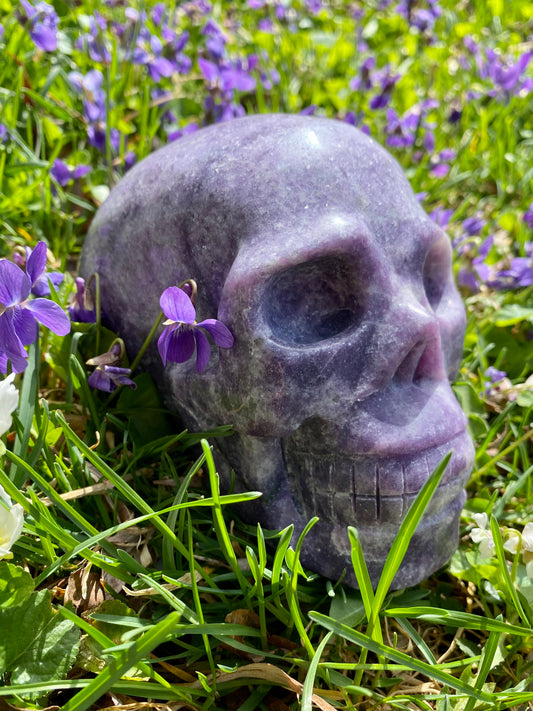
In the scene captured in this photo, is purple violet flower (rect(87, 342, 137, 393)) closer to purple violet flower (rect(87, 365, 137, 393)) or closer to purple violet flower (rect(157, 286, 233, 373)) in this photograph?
purple violet flower (rect(87, 365, 137, 393))

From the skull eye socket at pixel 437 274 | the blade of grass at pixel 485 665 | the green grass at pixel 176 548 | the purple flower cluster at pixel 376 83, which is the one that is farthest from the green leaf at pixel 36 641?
the purple flower cluster at pixel 376 83

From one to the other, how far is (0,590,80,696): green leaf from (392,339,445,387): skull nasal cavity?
2.86 feet

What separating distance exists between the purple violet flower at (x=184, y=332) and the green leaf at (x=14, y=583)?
1.62 ft

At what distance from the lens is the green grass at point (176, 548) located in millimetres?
1376

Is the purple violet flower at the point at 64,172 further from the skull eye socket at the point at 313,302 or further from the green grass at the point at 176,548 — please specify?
the skull eye socket at the point at 313,302

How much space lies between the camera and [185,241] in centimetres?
168

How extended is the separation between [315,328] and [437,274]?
1.46 feet

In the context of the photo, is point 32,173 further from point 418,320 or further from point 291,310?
point 418,320

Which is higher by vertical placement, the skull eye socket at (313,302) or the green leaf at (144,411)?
the skull eye socket at (313,302)

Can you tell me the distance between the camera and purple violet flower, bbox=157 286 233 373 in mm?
1476

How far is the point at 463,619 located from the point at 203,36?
10.1 feet

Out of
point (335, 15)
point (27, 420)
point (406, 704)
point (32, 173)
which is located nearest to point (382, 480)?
point (406, 704)

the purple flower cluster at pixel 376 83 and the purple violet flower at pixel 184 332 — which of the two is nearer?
the purple violet flower at pixel 184 332

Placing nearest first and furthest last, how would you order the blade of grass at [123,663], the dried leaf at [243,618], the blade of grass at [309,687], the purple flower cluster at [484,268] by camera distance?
the blade of grass at [123,663], the blade of grass at [309,687], the dried leaf at [243,618], the purple flower cluster at [484,268]
